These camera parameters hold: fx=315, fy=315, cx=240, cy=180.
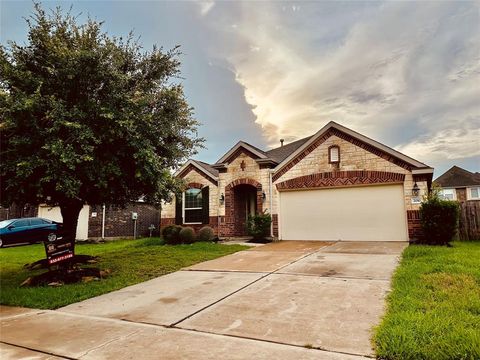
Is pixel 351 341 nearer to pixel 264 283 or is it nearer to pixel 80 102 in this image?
pixel 264 283

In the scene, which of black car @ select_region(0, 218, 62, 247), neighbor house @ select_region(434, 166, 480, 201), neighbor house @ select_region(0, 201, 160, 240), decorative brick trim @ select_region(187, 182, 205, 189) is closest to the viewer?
black car @ select_region(0, 218, 62, 247)

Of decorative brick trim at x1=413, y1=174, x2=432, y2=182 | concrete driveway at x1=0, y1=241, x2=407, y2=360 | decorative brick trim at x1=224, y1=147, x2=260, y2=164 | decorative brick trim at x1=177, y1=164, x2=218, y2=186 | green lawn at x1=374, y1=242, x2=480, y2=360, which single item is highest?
decorative brick trim at x1=224, y1=147, x2=260, y2=164

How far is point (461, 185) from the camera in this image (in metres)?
32.2

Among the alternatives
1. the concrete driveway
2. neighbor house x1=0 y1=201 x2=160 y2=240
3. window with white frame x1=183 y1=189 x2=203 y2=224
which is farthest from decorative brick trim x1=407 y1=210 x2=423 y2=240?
neighbor house x1=0 y1=201 x2=160 y2=240

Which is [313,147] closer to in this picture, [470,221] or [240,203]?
[240,203]

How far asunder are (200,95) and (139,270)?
8.20 metres

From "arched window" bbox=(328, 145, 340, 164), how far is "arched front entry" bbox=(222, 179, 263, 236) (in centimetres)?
Answer: 339

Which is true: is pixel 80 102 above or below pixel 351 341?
above

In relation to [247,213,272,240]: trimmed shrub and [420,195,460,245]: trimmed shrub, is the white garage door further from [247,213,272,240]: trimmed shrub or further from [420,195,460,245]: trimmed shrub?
[420,195,460,245]: trimmed shrub

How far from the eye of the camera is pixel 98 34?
7.30 meters

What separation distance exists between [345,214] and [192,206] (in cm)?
773

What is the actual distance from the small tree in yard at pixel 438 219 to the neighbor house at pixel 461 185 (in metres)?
25.0

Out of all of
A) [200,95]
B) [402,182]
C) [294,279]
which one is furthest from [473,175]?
[294,279]

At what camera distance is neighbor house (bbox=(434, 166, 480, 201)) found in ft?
104
